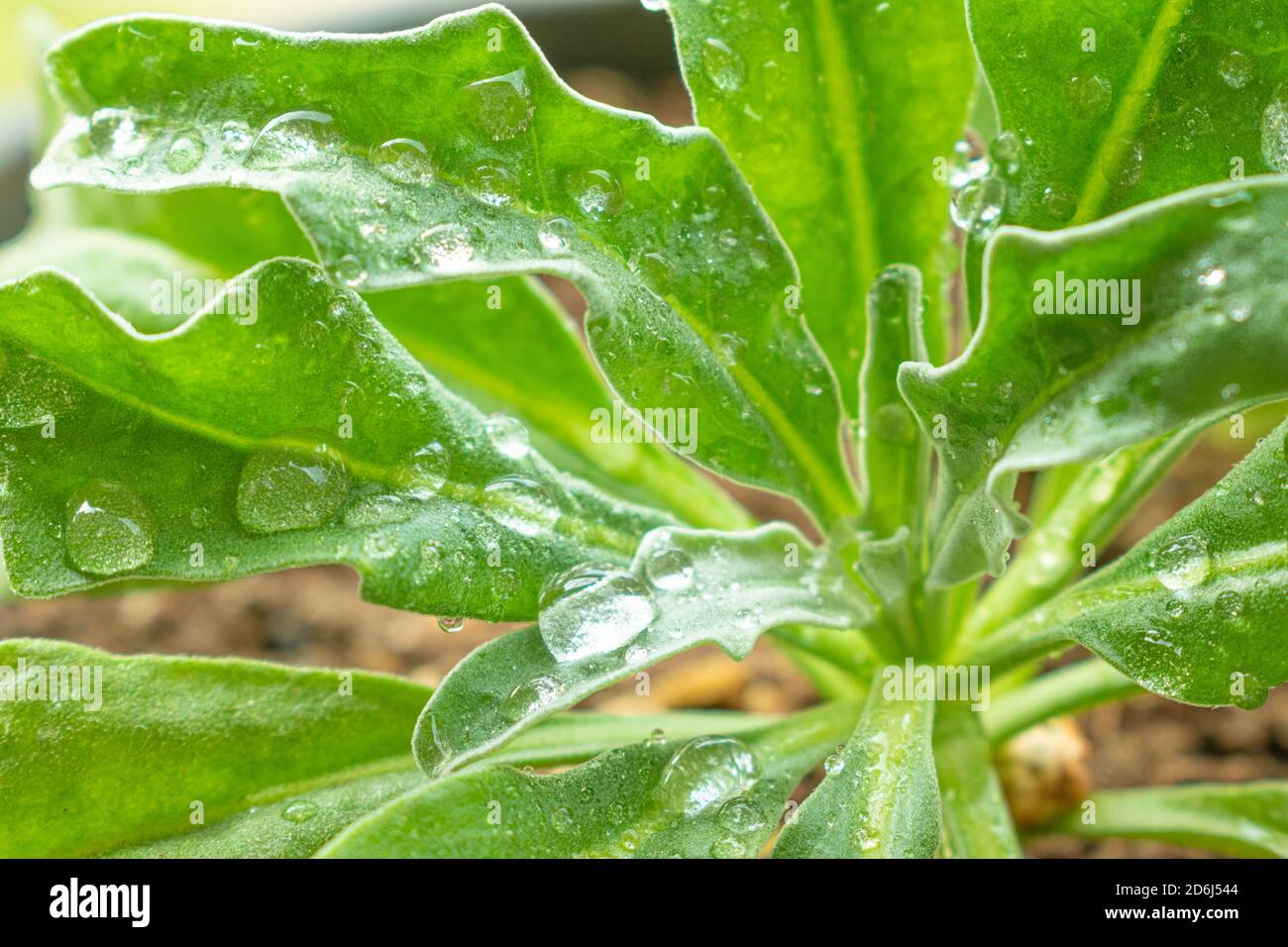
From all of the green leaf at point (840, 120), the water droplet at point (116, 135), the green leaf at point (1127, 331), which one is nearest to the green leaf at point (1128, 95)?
the green leaf at point (840, 120)

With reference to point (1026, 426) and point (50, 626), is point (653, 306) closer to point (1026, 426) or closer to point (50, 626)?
point (1026, 426)

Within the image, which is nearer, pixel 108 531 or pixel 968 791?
pixel 108 531

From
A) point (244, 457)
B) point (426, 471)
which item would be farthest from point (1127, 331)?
point (244, 457)

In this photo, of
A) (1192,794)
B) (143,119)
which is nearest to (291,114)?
(143,119)

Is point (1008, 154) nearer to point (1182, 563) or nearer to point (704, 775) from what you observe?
point (1182, 563)

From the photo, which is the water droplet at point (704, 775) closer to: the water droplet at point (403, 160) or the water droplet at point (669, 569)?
the water droplet at point (669, 569)

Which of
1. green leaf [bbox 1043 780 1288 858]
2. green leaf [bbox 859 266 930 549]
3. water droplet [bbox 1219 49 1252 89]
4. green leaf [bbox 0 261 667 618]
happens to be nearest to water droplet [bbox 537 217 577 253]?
green leaf [bbox 0 261 667 618]
